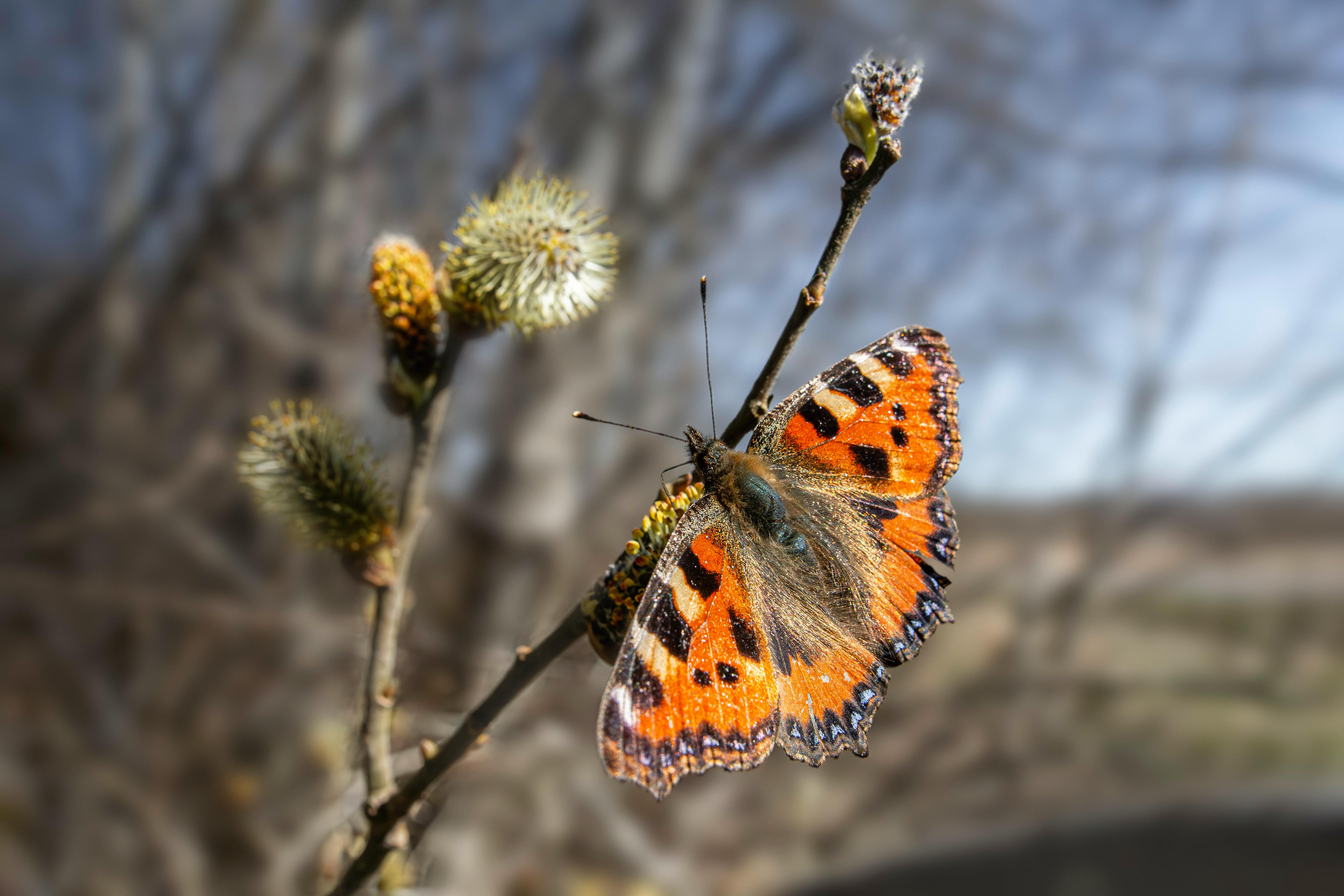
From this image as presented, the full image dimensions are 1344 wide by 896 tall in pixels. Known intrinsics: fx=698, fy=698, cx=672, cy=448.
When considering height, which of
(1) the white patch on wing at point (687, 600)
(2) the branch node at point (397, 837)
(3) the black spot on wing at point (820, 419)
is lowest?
(2) the branch node at point (397, 837)

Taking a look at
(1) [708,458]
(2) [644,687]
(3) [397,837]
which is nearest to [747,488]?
(1) [708,458]

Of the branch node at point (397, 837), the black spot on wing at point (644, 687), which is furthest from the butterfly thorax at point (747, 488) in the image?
the branch node at point (397, 837)

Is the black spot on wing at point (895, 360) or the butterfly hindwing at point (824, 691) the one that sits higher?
the black spot on wing at point (895, 360)

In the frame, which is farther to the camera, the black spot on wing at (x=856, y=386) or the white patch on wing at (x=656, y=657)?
the black spot on wing at (x=856, y=386)

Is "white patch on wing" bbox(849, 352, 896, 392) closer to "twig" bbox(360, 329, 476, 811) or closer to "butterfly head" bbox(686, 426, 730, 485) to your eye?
"butterfly head" bbox(686, 426, 730, 485)

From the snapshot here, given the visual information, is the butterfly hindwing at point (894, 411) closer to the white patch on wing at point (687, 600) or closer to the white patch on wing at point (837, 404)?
the white patch on wing at point (837, 404)

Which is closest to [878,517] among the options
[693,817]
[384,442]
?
[384,442]

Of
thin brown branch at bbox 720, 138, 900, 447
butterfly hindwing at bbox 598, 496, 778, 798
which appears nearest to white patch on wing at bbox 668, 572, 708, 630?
butterfly hindwing at bbox 598, 496, 778, 798

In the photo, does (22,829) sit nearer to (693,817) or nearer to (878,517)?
(693,817)
